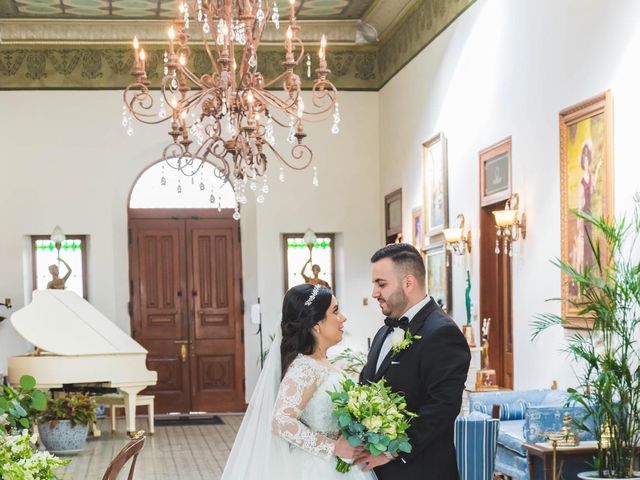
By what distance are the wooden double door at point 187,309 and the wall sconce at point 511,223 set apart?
273 inches

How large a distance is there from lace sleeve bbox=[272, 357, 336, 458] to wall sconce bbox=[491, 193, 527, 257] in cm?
576

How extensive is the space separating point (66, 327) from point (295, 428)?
9.29 meters

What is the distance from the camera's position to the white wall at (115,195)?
1527cm

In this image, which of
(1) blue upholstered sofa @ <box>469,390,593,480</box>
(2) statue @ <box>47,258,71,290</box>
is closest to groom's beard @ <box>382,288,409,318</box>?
(1) blue upholstered sofa @ <box>469,390,593,480</box>

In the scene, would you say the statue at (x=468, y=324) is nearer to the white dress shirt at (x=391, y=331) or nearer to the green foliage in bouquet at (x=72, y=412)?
the green foliage in bouquet at (x=72, y=412)

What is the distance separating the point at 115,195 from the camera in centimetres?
1556

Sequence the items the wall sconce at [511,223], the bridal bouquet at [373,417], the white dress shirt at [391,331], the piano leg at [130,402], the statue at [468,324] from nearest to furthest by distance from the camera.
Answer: the bridal bouquet at [373,417] → the white dress shirt at [391,331] → the wall sconce at [511,223] → the statue at [468,324] → the piano leg at [130,402]

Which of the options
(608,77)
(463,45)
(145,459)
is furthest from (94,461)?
(608,77)

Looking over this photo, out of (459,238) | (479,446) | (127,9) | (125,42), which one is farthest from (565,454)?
(125,42)

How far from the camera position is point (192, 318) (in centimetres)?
1588

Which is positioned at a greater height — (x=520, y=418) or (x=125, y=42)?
(x=125, y=42)

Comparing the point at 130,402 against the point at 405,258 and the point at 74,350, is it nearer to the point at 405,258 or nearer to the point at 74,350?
the point at 74,350

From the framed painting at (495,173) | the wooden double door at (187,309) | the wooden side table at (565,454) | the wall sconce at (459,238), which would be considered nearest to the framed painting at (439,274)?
the wall sconce at (459,238)

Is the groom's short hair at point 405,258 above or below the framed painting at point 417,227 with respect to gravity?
below
